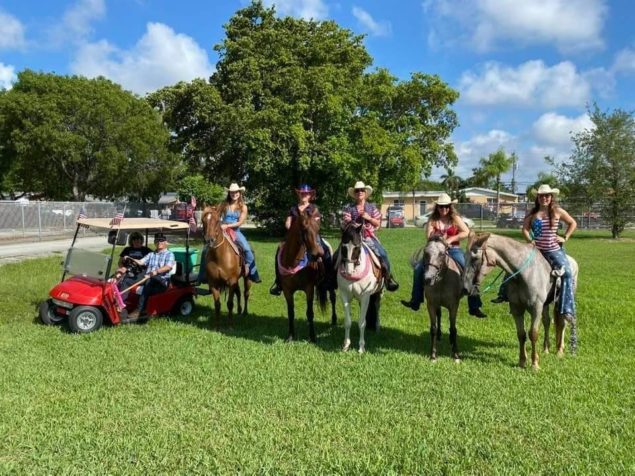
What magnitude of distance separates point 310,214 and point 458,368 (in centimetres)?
290

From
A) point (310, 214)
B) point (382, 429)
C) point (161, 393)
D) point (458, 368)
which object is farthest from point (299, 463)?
point (310, 214)

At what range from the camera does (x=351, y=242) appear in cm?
711

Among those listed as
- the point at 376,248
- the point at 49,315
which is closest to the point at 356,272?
the point at 376,248

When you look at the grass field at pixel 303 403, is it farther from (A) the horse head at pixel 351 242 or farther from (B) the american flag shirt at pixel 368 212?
(B) the american flag shirt at pixel 368 212

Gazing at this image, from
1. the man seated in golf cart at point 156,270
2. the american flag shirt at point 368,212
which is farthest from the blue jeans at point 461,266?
the man seated in golf cart at point 156,270

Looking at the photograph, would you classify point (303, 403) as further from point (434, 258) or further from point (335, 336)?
point (335, 336)

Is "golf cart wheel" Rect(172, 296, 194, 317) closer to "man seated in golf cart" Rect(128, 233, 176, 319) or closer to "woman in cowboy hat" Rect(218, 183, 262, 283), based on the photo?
"man seated in golf cart" Rect(128, 233, 176, 319)

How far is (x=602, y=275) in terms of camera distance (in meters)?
14.9

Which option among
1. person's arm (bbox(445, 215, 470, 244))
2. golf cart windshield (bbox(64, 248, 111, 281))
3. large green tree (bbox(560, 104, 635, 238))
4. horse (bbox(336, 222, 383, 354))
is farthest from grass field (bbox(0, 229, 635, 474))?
large green tree (bbox(560, 104, 635, 238))

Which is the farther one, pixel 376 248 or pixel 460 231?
pixel 376 248

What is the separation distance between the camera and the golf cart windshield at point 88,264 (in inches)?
351

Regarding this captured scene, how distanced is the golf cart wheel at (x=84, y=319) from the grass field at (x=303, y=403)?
0.25m

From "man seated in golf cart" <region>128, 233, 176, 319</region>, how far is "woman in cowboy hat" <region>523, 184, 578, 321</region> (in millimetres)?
6154

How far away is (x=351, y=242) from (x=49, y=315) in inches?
221
